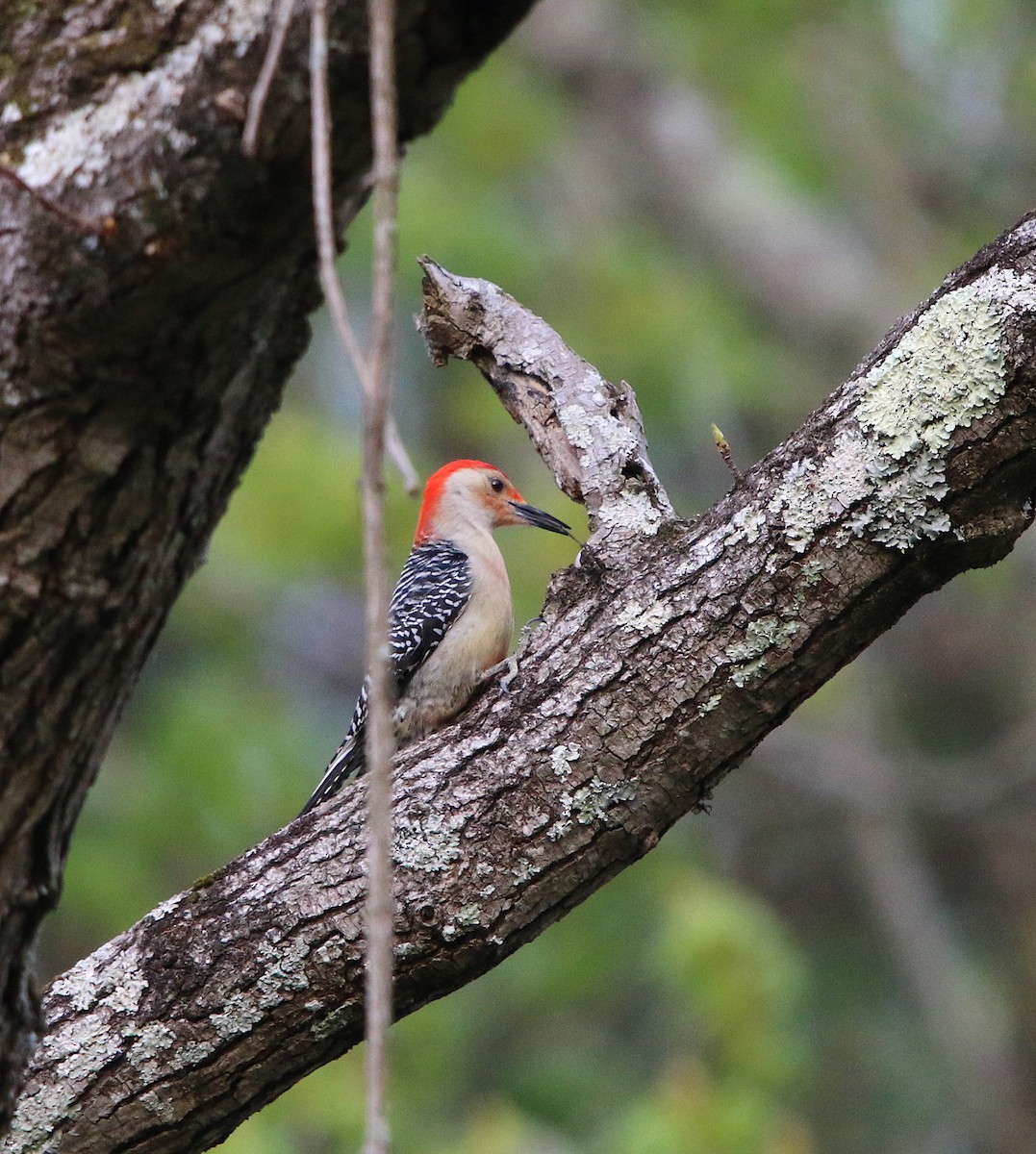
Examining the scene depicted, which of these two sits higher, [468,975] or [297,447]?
[297,447]

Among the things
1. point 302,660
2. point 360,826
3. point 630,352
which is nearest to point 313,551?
point 630,352

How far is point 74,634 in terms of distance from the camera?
220 cm

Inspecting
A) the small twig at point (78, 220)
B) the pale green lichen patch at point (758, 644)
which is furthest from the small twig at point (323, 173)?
the pale green lichen patch at point (758, 644)

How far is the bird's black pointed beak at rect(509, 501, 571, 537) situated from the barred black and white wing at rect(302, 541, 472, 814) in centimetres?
39

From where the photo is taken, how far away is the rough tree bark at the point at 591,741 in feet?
9.57

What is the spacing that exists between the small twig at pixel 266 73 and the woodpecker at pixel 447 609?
11.4 ft

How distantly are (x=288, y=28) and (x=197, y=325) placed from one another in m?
0.41

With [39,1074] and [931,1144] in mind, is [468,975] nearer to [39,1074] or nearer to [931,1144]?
[39,1074]

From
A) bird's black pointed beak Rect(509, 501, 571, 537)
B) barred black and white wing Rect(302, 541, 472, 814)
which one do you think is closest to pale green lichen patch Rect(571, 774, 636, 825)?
barred black and white wing Rect(302, 541, 472, 814)

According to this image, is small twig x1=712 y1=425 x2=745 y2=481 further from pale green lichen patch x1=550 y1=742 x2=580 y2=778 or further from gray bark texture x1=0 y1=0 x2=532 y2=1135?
gray bark texture x1=0 y1=0 x2=532 y2=1135

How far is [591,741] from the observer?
3.11 metres

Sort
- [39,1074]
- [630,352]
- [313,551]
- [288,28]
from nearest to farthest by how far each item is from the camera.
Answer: [288,28] < [39,1074] < [313,551] < [630,352]

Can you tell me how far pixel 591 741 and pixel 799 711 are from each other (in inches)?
356

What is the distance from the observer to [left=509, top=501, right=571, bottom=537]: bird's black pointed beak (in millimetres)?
6520
